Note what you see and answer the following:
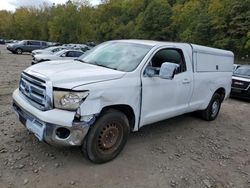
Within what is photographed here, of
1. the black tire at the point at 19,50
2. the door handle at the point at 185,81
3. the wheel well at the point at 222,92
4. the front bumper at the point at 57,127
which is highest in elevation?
the door handle at the point at 185,81

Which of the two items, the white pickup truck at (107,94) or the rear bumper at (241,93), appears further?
the rear bumper at (241,93)

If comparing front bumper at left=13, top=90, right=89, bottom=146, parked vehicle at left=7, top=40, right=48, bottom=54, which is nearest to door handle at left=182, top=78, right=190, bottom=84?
front bumper at left=13, top=90, right=89, bottom=146

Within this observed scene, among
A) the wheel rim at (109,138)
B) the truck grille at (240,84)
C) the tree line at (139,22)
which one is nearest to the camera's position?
the wheel rim at (109,138)

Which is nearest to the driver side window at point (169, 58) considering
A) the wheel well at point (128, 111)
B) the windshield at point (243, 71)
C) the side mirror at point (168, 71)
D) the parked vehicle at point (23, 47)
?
the side mirror at point (168, 71)

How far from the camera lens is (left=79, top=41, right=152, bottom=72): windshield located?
189 inches

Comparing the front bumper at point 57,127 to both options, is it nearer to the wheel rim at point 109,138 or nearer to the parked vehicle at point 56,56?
the wheel rim at point 109,138

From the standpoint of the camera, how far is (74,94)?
383 cm

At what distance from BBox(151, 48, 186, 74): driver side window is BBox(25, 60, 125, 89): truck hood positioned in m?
1.02

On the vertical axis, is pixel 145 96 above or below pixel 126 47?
below

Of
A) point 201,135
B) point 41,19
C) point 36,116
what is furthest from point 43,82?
point 41,19

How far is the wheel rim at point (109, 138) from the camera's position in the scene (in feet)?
14.0

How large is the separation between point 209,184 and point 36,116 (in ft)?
8.59

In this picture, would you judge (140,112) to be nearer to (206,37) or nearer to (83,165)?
(83,165)

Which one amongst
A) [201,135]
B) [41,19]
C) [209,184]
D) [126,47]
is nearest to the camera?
[209,184]
